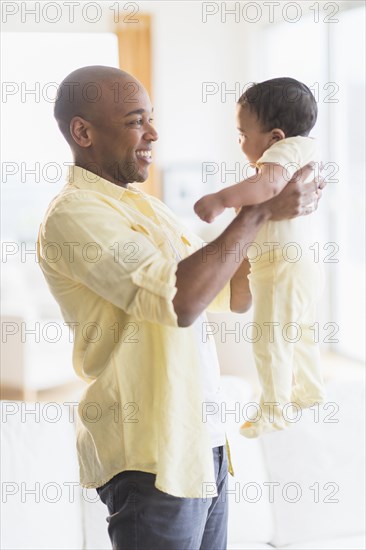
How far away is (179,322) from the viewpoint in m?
1.24

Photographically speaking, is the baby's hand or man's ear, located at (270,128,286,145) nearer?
the baby's hand

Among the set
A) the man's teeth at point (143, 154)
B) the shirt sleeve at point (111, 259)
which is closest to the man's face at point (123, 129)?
the man's teeth at point (143, 154)

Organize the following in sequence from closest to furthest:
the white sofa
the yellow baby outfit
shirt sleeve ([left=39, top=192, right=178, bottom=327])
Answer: shirt sleeve ([left=39, top=192, right=178, bottom=327])
the yellow baby outfit
the white sofa

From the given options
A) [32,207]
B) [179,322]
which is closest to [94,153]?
[179,322]

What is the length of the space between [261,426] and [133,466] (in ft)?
0.86

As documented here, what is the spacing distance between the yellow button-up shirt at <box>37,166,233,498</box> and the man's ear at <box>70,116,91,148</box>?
0.05 m

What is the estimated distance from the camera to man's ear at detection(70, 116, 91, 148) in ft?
4.62

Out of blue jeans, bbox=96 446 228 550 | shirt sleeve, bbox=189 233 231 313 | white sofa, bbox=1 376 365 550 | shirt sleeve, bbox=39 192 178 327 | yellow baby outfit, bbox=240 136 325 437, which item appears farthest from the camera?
white sofa, bbox=1 376 365 550

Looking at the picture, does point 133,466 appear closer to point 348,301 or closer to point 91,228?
point 91,228

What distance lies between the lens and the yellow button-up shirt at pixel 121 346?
1257 mm

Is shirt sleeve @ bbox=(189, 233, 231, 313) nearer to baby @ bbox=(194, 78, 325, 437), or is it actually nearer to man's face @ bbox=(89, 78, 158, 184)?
baby @ bbox=(194, 78, 325, 437)

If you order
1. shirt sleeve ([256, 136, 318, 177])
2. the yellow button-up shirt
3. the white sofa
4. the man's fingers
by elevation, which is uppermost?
shirt sleeve ([256, 136, 318, 177])

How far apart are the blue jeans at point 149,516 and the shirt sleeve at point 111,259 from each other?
30 cm

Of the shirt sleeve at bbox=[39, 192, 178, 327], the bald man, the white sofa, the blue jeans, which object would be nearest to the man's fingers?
the bald man
